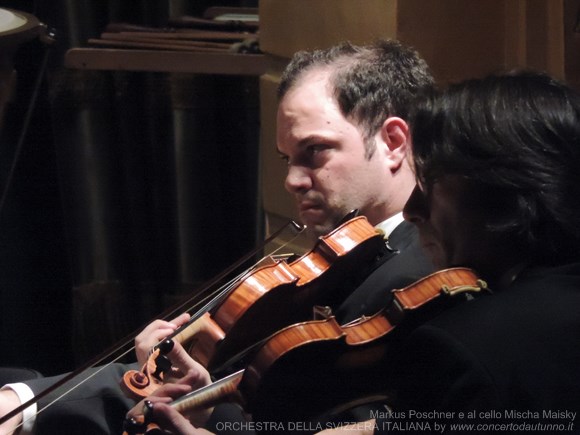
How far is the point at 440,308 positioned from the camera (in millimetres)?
1199

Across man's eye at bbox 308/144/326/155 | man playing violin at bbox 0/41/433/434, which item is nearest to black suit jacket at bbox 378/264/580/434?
man playing violin at bbox 0/41/433/434

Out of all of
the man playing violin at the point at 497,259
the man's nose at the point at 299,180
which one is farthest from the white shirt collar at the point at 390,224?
the man playing violin at the point at 497,259

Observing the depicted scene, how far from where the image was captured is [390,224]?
1.54m

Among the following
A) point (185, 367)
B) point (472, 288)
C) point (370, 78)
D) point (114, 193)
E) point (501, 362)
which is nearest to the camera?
point (501, 362)

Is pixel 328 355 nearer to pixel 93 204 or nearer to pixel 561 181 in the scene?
pixel 561 181

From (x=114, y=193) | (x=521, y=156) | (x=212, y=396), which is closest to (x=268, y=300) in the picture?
(x=212, y=396)

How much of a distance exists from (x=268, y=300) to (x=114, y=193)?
55.0 inches

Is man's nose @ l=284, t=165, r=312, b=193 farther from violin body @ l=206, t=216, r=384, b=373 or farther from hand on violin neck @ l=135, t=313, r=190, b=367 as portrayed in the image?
hand on violin neck @ l=135, t=313, r=190, b=367

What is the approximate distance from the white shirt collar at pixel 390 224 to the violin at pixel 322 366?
30 centimetres

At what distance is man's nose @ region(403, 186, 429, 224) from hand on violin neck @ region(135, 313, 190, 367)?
36 centimetres

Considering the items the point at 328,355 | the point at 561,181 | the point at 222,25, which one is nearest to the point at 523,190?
the point at 561,181

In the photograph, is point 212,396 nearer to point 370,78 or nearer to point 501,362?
point 501,362

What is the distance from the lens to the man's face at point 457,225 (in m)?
1.17

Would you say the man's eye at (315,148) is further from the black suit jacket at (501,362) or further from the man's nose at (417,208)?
the black suit jacket at (501,362)
